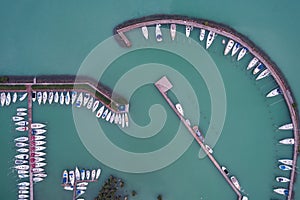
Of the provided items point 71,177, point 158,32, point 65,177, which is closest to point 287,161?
point 158,32

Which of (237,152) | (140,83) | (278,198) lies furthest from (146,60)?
(278,198)

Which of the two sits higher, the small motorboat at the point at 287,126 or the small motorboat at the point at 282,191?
the small motorboat at the point at 287,126

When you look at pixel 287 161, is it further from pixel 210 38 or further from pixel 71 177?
pixel 71 177

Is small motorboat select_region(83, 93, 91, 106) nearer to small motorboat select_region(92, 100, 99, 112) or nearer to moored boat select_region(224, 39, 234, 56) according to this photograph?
small motorboat select_region(92, 100, 99, 112)

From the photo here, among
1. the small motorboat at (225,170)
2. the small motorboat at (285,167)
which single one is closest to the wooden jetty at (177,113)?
the small motorboat at (225,170)

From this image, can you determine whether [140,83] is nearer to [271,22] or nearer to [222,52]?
[222,52]

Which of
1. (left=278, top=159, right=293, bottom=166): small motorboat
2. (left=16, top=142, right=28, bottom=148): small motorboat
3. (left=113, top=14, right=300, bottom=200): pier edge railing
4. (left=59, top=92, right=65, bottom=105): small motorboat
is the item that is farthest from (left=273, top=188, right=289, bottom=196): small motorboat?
(left=16, top=142, right=28, bottom=148): small motorboat

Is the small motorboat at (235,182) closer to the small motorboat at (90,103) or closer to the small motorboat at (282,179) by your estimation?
the small motorboat at (282,179)
